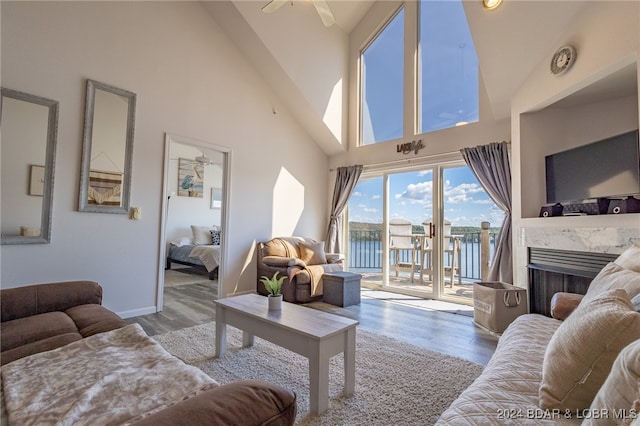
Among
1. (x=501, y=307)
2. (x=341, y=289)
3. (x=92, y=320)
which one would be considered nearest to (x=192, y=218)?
(x=341, y=289)

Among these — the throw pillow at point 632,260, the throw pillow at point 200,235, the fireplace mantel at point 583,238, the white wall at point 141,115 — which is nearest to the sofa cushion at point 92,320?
the white wall at point 141,115

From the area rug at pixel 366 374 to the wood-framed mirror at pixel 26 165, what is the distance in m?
1.59

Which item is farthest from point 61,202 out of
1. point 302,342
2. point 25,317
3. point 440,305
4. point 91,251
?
point 440,305

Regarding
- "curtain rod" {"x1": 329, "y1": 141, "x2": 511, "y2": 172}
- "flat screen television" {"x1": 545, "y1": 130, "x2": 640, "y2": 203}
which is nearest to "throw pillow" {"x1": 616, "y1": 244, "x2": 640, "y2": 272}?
"flat screen television" {"x1": 545, "y1": 130, "x2": 640, "y2": 203}

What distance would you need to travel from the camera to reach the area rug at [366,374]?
168 cm

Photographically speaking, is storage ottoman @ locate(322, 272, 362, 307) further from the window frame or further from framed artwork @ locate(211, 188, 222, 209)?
framed artwork @ locate(211, 188, 222, 209)

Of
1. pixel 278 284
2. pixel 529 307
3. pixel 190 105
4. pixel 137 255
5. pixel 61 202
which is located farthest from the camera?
pixel 190 105

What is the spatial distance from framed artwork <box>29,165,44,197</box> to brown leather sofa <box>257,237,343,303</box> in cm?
259

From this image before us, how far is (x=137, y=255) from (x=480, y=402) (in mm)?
3590

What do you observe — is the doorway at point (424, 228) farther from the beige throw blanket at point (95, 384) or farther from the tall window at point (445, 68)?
the beige throw blanket at point (95, 384)

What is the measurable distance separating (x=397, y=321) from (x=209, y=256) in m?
3.69

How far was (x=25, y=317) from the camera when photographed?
6.31 feet

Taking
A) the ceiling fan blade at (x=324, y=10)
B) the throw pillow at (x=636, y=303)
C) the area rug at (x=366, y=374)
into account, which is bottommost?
the area rug at (x=366, y=374)

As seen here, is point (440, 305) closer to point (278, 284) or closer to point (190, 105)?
point (278, 284)
